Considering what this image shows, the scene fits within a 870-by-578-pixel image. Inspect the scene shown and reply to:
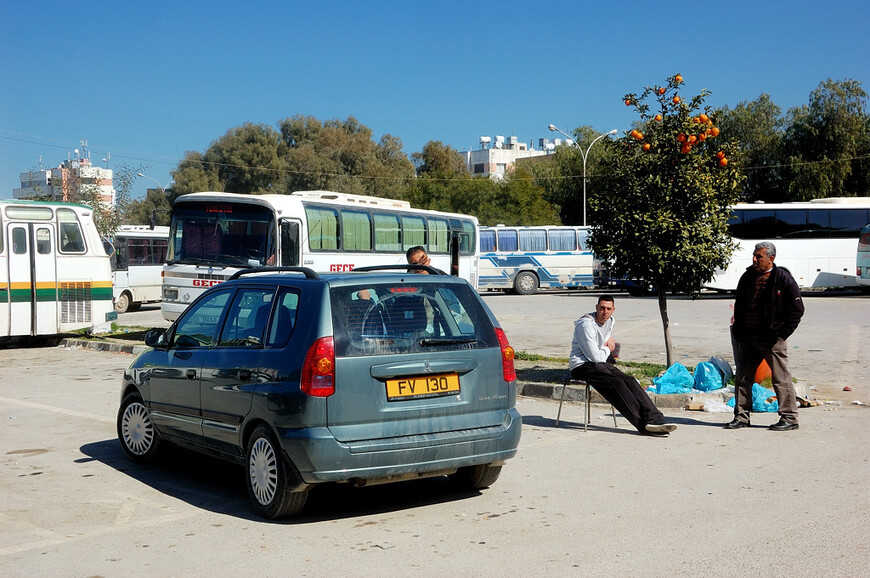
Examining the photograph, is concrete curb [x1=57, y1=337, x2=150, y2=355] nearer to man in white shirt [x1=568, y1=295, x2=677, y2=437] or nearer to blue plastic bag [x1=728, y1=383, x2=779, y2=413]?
man in white shirt [x1=568, y1=295, x2=677, y2=437]

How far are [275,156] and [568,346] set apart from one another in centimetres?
6480

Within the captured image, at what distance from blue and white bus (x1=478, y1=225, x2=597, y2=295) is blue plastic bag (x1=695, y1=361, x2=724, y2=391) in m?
28.0

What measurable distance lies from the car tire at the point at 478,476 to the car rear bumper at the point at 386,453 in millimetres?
347

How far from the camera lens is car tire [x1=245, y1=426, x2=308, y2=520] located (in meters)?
6.12

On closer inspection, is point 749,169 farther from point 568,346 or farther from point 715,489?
point 715,489

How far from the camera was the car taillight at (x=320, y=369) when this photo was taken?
5.96 meters

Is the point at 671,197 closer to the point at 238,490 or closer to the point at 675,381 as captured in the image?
the point at 675,381

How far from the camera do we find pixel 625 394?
30.1ft

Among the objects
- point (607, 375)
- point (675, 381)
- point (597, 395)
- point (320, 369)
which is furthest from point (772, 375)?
point (320, 369)

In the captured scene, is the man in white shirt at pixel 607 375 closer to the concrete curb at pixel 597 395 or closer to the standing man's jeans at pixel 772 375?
the standing man's jeans at pixel 772 375

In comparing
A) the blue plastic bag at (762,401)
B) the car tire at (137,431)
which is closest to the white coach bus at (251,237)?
the car tire at (137,431)

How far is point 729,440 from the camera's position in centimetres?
888

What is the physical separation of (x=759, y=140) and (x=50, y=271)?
48303mm

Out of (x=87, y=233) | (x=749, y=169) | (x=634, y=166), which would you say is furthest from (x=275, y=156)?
(x=634, y=166)
